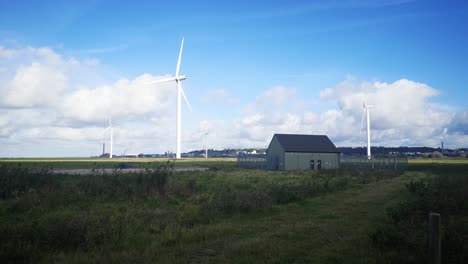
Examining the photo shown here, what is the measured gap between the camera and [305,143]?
5991 cm

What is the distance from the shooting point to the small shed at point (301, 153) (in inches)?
2247

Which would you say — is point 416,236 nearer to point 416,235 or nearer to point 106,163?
point 416,235

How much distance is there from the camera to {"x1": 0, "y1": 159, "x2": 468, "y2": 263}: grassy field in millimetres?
8141

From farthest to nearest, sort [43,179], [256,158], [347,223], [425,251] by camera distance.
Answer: [256,158]
[43,179]
[347,223]
[425,251]

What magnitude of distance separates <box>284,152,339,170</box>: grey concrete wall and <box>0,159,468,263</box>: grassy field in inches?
1456

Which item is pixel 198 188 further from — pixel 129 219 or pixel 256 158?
pixel 256 158

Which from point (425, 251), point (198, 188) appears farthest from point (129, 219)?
point (198, 188)

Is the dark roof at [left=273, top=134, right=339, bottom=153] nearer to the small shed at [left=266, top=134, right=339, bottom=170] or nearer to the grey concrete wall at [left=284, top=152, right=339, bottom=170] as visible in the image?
the small shed at [left=266, top=134, right=339, bottom=170]

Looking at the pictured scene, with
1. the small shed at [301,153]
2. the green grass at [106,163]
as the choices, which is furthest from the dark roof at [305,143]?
the green grass at [106,163]

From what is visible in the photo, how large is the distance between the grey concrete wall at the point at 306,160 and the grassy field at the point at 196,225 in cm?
3698

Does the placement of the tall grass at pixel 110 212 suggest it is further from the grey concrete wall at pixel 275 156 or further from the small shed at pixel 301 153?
the grey concrete wall at pixel 275 156

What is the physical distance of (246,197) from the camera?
15523 millimetres

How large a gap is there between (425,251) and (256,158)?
191 feet

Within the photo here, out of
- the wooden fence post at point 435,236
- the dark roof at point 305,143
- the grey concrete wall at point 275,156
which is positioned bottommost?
the wooden fence post at point 435,236
